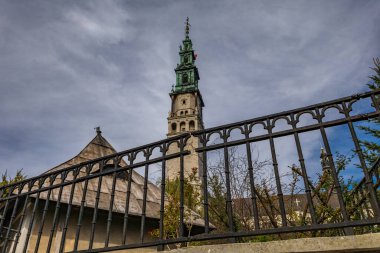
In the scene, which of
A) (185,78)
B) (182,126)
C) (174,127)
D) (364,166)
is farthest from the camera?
(185,78)

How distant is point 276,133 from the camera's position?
10.2 ft

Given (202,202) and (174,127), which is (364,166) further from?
(174,127)

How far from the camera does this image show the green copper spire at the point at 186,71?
54.0 metres

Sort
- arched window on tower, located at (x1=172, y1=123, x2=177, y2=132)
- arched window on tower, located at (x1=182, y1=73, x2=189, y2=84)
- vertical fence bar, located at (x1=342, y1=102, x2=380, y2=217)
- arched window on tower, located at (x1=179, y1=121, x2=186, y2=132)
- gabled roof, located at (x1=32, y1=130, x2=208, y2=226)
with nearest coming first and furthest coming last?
vertical fence bar, located at (x1=342, y1=102, x2=380, y2=217)
gabled roof, located at (x1=32, y1=130, x2=208, y2=226)
arched window on tower, located at (x1=179, y1=121, x2=186, y2=132)
arched window on tower, located at (x1=172, y1=123, x2=177, y2=132)
arched window on tower, located at (x1=182, y1=73, x2=189, y2=84)

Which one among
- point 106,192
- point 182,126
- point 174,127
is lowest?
point 106,192

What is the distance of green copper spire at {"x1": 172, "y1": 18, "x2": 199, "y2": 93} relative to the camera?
54.0 metres

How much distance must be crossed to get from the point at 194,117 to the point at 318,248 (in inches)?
1912

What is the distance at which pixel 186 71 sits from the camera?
5509 cm

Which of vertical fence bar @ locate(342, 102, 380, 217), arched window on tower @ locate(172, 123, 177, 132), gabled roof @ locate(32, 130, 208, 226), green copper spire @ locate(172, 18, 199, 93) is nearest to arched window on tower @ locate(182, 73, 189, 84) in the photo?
green copper spire @ locate(172, 18, 199, 93)

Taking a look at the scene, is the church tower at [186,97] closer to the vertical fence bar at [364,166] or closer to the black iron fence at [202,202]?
the black iron fence at [202,202]

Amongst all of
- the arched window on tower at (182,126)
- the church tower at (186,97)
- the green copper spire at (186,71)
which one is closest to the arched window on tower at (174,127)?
the church tower at (186,97)

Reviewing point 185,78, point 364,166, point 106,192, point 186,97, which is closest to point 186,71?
point 185,78

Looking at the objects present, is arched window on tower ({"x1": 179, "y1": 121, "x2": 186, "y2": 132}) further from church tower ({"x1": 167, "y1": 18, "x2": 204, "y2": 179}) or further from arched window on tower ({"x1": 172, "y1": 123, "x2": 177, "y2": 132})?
arched window on tower ({"x1": 172, "y1": 123, "x2": 177, "y2": 132})

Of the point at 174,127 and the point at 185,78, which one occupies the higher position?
the point at 185,78
